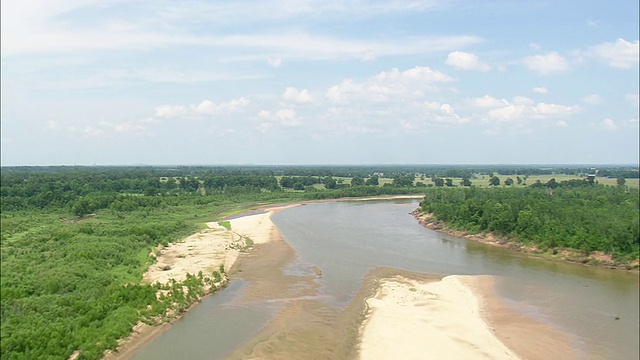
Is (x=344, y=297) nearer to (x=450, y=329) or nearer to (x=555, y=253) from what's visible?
(x=450, y=329)

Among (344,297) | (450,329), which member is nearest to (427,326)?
(450,329)

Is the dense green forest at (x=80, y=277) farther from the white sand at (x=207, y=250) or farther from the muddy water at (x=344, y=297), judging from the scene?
the muddy water at (x=344, y=297)

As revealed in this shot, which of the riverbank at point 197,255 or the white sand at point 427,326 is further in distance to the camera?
the riverbank at point 197,255

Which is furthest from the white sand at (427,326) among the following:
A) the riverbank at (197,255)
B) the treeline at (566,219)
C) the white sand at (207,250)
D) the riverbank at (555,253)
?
the treeline at (566,219)

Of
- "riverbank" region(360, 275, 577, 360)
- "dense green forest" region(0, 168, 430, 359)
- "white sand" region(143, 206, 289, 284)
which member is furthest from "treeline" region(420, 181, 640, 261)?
"dense green forest" region(0, 168, 430, 359)

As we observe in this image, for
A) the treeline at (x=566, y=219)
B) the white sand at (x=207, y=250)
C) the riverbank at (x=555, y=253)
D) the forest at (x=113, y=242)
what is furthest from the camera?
the treeline at (x=566, y=219)

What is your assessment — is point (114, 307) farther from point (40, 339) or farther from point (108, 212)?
point (108, 212)

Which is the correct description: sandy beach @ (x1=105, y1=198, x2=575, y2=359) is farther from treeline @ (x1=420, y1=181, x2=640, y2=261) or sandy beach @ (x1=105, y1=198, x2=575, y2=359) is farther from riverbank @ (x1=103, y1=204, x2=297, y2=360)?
treeline @ (x1=420, y1=181, x2=640, y2=261)
